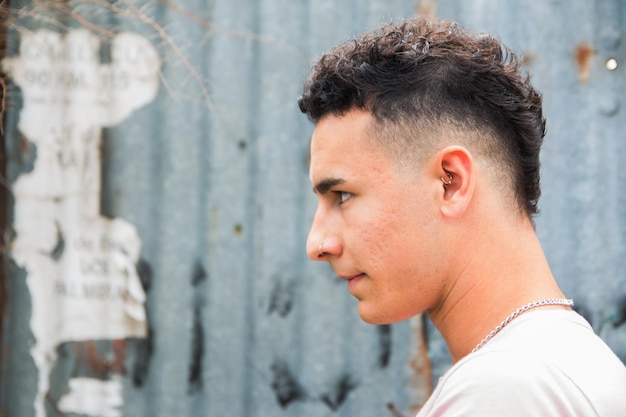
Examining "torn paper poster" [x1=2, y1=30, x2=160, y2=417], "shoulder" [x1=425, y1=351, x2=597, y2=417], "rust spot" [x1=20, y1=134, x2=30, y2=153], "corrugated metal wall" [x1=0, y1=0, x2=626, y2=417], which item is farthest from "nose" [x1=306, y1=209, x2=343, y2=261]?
"rust spot" [x1=20, y1=134, x2=30, y2=153]

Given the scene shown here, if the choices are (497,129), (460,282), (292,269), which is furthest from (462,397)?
(292,269)

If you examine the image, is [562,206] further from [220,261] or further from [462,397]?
[462,397]

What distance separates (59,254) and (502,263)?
82.7 inches

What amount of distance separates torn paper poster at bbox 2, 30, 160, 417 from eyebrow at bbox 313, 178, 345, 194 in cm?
162

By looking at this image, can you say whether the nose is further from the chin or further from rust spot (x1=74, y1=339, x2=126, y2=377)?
rust spot (x1=74, y1=339, x2=126, y2=377)

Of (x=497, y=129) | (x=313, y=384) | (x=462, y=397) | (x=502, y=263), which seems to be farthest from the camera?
(x=313, y=384)

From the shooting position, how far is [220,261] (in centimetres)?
296

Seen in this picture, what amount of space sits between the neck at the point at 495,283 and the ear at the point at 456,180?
3.3 inches

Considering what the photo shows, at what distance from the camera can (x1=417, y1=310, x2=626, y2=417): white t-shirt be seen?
107cm

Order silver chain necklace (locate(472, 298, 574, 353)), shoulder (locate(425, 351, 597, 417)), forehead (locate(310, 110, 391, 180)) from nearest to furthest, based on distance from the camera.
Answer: shoulder (locate(425, 351, 597, 417)) → silver chain necklace (locate(472, 298, 574, 353)) → forehead (locate(310, 110, 391, 180))

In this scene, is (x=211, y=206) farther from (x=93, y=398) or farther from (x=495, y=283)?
(x=495, y=283)

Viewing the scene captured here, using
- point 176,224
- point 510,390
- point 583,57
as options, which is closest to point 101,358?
point 176,224

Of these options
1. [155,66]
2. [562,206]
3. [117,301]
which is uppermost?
[155,66]

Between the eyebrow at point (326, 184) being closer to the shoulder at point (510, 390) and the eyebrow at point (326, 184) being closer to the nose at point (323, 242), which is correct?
the nose at point (323, 242)
